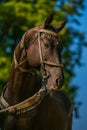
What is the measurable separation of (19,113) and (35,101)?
316 millimetres

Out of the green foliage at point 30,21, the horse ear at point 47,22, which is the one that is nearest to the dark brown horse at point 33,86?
the horse ear at point 47,22

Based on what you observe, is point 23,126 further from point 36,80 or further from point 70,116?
point 70,116

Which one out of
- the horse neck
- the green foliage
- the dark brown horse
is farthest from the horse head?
the green foliage

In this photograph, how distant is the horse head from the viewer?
8281mm

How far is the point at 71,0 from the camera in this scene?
28.5 m

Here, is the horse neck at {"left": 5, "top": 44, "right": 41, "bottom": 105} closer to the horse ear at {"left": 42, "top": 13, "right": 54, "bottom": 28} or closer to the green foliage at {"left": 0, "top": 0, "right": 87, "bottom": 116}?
the horse ear at {"left": 42, "top": 13, "right": 54, "bottom": 28}

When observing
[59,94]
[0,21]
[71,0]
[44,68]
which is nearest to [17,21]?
[0,21]

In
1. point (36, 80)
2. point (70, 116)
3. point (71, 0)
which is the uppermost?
point (71, 0)

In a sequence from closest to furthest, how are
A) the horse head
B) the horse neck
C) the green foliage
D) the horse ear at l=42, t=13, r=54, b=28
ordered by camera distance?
the horse head, the horse ear at l=42, t=13, r=54, b=28, the horse neck, the green foliage

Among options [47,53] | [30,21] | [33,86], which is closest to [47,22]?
[47,53]

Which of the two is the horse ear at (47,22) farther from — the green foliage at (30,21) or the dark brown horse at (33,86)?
the green foliage at (30,21)

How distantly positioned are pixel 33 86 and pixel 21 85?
0.61 feet

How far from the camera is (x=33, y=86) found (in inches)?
357

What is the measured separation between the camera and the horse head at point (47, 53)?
8.28 metres
